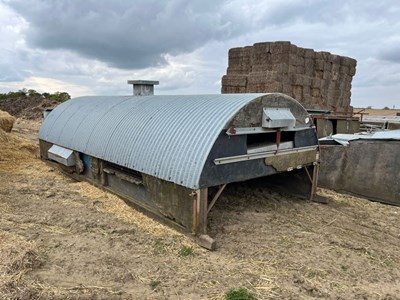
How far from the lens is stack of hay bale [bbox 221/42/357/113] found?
18375 millimetres

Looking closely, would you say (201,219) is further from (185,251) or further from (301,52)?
(301,52)

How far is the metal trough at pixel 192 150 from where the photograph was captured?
6.57m

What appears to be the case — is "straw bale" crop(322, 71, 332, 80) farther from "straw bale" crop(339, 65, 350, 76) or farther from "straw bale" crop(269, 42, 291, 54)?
"straw bale" crop(269, 42, 291, 54)

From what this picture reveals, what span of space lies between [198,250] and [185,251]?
28 centimetres

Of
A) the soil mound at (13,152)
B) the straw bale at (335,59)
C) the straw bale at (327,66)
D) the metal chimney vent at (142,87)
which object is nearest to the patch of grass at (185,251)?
the metal chimney vent at (142,87)

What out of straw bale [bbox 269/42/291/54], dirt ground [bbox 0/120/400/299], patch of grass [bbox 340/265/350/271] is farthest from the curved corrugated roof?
straw bale [bbox 269/42/291/54]

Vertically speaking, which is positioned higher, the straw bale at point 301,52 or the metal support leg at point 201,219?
the straw bale at point 301,52

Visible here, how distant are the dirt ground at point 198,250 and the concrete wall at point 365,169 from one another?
867 mm

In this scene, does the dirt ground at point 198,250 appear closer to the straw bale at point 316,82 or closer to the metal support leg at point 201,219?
the metal support leg at point 201,219

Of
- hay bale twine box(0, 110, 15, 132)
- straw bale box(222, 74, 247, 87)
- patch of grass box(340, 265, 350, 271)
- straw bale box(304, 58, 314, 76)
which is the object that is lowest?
patch of grass box(340, 265, 350, 271)

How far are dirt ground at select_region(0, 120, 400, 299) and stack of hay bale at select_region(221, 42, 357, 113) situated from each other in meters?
10.9

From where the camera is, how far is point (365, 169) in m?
10.4

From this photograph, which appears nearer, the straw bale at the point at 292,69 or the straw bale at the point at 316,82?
the straw bale at the point at 292,69

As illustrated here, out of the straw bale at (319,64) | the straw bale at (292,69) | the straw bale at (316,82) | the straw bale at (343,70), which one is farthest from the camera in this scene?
the straw bale at (343,70)
